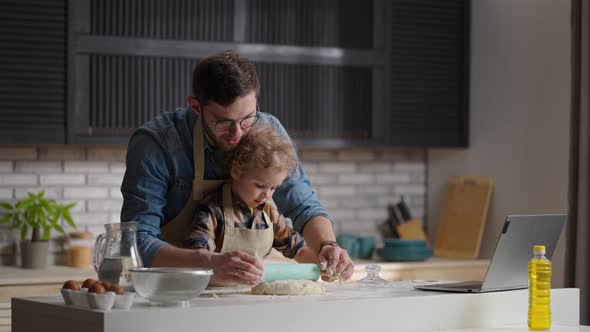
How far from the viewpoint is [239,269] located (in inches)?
111

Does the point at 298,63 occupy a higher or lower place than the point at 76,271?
higher

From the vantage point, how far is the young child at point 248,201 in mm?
3221

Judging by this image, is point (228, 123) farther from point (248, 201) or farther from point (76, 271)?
point (76, 271)

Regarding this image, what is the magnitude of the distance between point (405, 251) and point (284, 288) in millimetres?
2854

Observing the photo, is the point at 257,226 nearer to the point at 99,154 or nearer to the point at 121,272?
the point at 121,272

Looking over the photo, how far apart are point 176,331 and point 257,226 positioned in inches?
40.4

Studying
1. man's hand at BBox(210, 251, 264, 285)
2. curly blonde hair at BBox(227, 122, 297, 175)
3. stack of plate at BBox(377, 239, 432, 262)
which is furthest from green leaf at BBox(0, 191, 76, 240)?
man's hand at BBox(210, 251, 264, 285)

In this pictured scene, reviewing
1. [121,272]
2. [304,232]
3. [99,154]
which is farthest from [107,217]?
[121,272]

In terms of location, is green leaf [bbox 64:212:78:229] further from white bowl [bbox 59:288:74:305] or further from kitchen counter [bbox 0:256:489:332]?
white bowl [bbox 59:288:74:305]

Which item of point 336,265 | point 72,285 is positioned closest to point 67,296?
point 72,285

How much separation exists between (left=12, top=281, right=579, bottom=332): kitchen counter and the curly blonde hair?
Result: 44 centimetres

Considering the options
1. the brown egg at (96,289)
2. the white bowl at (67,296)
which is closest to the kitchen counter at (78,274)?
the white bowl at (67,296)

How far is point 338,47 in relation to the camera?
5.77m

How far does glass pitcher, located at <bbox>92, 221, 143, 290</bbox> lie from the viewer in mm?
2578
